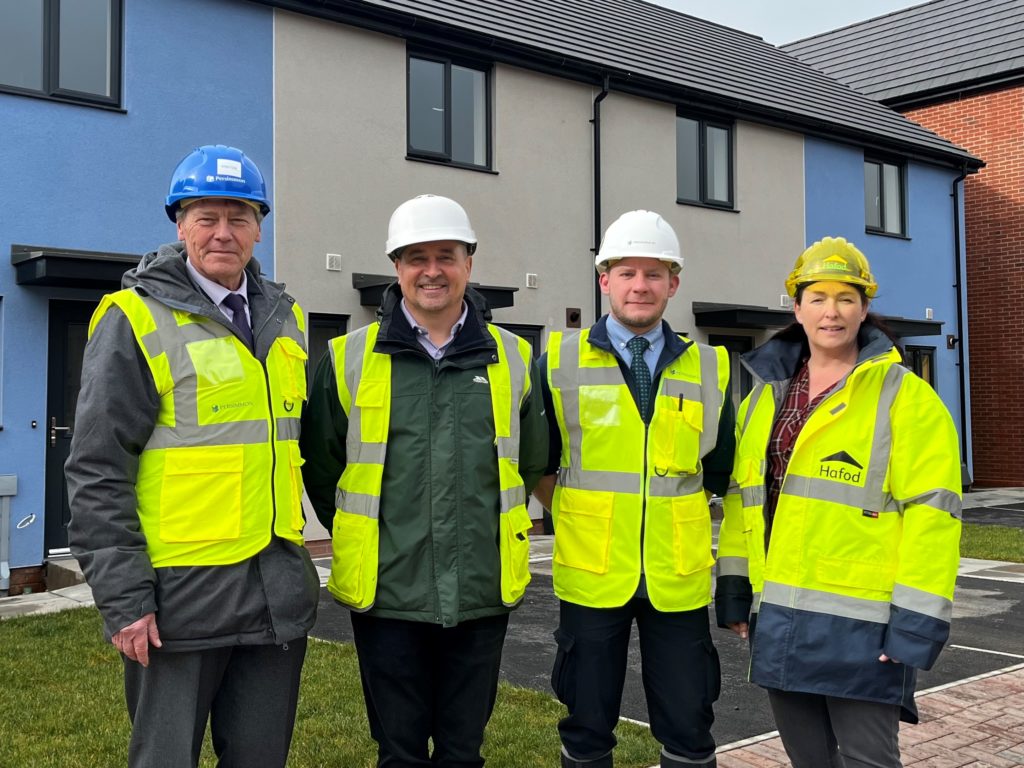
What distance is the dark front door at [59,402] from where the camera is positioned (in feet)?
29.1

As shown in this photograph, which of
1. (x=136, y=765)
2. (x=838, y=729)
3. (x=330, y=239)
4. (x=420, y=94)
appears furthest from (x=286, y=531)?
(x=420, y=94)

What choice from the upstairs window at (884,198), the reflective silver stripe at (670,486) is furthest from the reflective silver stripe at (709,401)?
the upstairs window at (884,198)

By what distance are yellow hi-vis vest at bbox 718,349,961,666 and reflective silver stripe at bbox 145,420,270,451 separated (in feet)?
5.40

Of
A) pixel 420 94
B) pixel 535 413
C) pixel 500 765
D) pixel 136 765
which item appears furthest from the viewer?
pixel 420 94

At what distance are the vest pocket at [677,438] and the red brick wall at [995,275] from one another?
A: 17032mm

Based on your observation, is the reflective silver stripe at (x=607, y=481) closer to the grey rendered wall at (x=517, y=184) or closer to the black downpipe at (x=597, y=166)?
the grey rendered wall at (x=517, y=184)

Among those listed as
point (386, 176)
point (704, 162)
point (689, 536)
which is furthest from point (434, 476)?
point (704, 162)

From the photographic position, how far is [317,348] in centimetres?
1077

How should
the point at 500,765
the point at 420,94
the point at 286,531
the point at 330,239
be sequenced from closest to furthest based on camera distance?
the point at 286,531 → the point at 500,765 → the point at 330,239 → the point at 420,94

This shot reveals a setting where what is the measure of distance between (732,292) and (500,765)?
432 inches

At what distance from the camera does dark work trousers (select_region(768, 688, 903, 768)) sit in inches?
117

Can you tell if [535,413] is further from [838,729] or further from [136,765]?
[136,765]

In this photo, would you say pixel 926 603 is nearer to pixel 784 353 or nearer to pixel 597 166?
pixel 784 353

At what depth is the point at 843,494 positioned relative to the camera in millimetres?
3031
